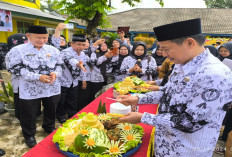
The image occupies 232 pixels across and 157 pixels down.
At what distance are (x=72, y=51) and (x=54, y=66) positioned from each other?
0.93 meters

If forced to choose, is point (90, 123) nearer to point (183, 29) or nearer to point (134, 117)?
point (134, 117)

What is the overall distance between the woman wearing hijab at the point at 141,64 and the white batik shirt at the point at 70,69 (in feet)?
3.41

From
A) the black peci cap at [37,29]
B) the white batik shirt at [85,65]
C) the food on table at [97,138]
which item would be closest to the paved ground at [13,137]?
the white batik shirt at [85,65]

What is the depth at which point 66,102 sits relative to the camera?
395 cm

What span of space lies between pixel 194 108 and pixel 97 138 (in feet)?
2.30

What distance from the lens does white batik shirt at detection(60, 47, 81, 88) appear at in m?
3.47

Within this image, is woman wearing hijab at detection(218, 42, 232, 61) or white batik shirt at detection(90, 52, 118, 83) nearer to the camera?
woman wearing hijab at detection(218, 42, 232, 61)

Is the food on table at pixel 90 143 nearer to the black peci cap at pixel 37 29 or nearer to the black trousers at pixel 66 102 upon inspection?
the black peci cap at pixel 37 29

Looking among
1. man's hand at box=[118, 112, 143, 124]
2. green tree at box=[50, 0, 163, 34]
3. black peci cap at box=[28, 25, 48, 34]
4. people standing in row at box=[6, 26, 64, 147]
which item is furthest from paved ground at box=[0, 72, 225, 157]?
green tree at box=[50, 0, 163, 34]

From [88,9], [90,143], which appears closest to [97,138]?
[90,143]

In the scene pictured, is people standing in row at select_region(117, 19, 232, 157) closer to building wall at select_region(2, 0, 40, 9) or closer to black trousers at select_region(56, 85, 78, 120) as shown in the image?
black trousers at select_region(56, 85, 78, 120)

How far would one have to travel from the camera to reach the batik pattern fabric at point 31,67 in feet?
8.35

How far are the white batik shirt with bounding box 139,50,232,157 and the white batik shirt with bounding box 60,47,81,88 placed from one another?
2560mm

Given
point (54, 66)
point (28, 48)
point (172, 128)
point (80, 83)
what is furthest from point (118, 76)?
point (172, 128)
